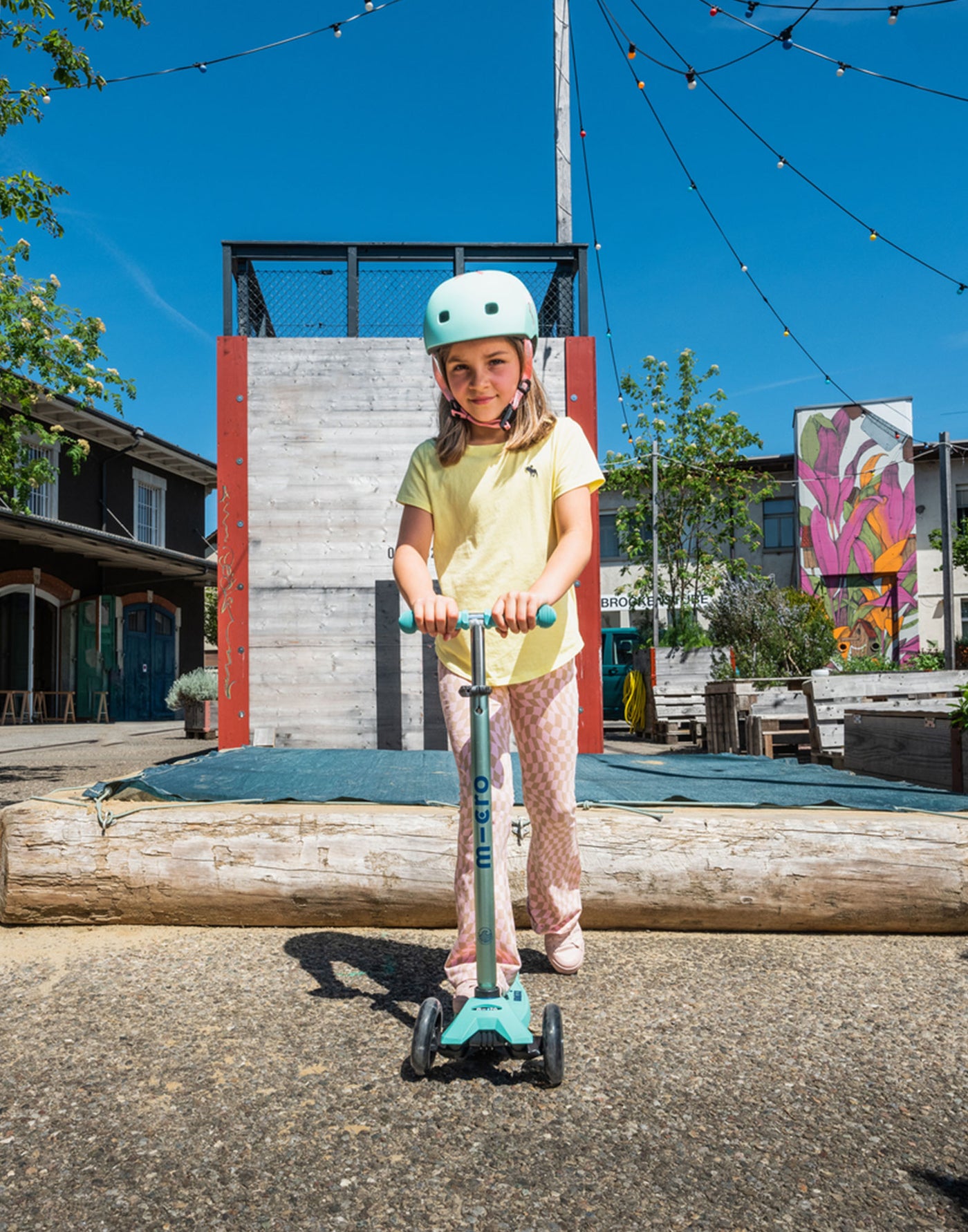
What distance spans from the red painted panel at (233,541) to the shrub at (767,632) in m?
7.13

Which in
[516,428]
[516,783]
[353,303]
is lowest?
[516,783]

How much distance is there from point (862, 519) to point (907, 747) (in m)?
24.7

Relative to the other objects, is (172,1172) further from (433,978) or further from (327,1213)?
(433,978)

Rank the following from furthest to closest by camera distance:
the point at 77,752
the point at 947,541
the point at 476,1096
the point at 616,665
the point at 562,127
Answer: the point at 616,665 < the point at 947,541 < the point at 77,752 < the point at 562,127 < the point at 476,1096

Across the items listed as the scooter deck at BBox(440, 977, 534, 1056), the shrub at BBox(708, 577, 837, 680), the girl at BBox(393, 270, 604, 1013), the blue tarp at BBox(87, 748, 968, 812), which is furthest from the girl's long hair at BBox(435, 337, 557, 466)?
the shrub at BBox(708, 577, 837, 680)

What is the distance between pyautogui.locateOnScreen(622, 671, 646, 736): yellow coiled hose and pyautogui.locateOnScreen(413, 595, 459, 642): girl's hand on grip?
41.1 feet

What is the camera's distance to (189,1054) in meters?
2.29

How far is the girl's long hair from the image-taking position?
2537 millimetres

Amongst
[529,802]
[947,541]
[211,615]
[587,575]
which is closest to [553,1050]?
[529,802]

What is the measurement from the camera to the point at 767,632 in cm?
1373

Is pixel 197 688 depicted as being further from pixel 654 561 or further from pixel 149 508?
pixel 149 508

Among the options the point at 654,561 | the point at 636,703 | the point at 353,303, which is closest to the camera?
the point at 353,303

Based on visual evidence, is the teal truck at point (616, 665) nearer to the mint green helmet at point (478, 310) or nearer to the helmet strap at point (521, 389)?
the helmet strap at point (521, 389)

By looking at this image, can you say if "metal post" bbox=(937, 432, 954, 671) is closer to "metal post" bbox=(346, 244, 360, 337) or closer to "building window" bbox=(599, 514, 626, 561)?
"metal post" bbox=(346, 244, 360, 337)
